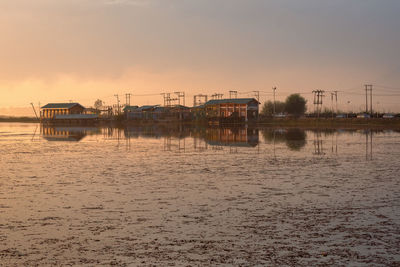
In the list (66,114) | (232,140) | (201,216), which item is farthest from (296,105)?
(201,216)

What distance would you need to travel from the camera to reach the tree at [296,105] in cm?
14450

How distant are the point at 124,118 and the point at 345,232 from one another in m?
116

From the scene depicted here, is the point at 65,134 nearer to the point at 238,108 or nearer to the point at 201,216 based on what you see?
the point at 201,216

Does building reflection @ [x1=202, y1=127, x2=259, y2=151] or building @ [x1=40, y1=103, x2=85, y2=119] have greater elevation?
building @ [x1=40, y1=103, x2=85, y2=119]

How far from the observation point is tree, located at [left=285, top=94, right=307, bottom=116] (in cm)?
14450

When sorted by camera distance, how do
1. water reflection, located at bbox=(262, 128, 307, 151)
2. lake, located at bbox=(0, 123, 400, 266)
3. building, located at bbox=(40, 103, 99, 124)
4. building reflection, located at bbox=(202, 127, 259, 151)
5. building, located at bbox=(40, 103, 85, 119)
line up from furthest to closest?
building, located at bbox=(40, 103, 85, 119), building, located at bbox=(40, 103, 99, 124), building reflection, located at bbox=(202, 127, 259, 151), water reflection, located at bbox=(262, 128, 307, 151), lake, located at bbox=(0, 123, 400, 266)

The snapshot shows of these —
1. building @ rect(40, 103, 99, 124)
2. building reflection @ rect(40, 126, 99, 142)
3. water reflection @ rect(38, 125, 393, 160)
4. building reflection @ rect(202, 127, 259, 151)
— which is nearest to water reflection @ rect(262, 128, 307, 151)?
water reflection @ rect(38, 125, 393, 160)

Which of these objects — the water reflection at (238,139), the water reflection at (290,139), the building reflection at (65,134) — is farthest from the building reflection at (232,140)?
the building reflection at (65,134)

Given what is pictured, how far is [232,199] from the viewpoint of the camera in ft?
35.2

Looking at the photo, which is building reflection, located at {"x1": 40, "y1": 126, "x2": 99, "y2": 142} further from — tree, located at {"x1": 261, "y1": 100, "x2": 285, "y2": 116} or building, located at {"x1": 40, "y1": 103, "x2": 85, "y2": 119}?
tree, located at {"x1": 261, "y1": 100, "x2": 285, "y2": 116}

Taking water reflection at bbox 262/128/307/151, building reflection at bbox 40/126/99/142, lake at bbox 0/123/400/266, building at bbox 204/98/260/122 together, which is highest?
building at bbox 204/98/260/122

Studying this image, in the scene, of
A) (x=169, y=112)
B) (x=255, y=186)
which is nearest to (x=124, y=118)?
(x=169, y=112)

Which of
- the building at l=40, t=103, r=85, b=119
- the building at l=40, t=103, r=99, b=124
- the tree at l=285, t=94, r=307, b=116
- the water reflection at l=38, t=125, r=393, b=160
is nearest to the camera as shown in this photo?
the water reflection at l=38, t=125, r=393, b=160

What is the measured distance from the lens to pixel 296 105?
474 ft
